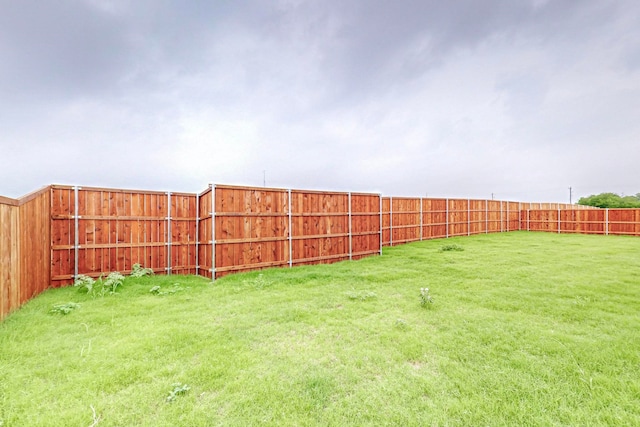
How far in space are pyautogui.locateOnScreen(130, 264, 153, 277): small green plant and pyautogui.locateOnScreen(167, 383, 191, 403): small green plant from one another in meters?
4.82

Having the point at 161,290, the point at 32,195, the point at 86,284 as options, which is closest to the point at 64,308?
the point at 86,284

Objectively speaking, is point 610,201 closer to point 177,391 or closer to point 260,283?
point 260,283

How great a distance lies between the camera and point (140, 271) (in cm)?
609

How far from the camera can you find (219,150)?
9750 millimetres

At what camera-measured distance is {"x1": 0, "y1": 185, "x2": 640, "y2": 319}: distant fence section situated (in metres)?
4.49

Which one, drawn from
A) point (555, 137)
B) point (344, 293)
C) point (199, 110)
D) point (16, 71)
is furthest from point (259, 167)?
point (555, 137)

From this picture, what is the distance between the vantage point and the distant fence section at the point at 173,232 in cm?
449

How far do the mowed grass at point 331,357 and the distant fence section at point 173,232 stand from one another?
1.02 metres

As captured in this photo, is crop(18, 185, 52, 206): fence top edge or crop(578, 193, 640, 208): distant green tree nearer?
crop(18, 185, 52, 206): fence top edge

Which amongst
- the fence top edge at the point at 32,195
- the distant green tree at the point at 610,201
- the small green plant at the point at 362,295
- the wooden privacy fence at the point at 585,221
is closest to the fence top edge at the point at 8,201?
the fence top edge at the point at 32,195

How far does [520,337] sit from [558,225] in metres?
19.8

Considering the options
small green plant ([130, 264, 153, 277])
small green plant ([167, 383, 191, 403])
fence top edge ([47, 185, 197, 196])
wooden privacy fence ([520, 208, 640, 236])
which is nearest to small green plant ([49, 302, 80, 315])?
small green plant ([130, 264, 153, 277])

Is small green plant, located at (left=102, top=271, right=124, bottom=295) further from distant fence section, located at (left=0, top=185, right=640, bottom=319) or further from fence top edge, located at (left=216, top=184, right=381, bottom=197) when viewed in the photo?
fence top edge, located at (left=216, top=184, right=381, bottom=197)

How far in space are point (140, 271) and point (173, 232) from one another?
47.7 inches
